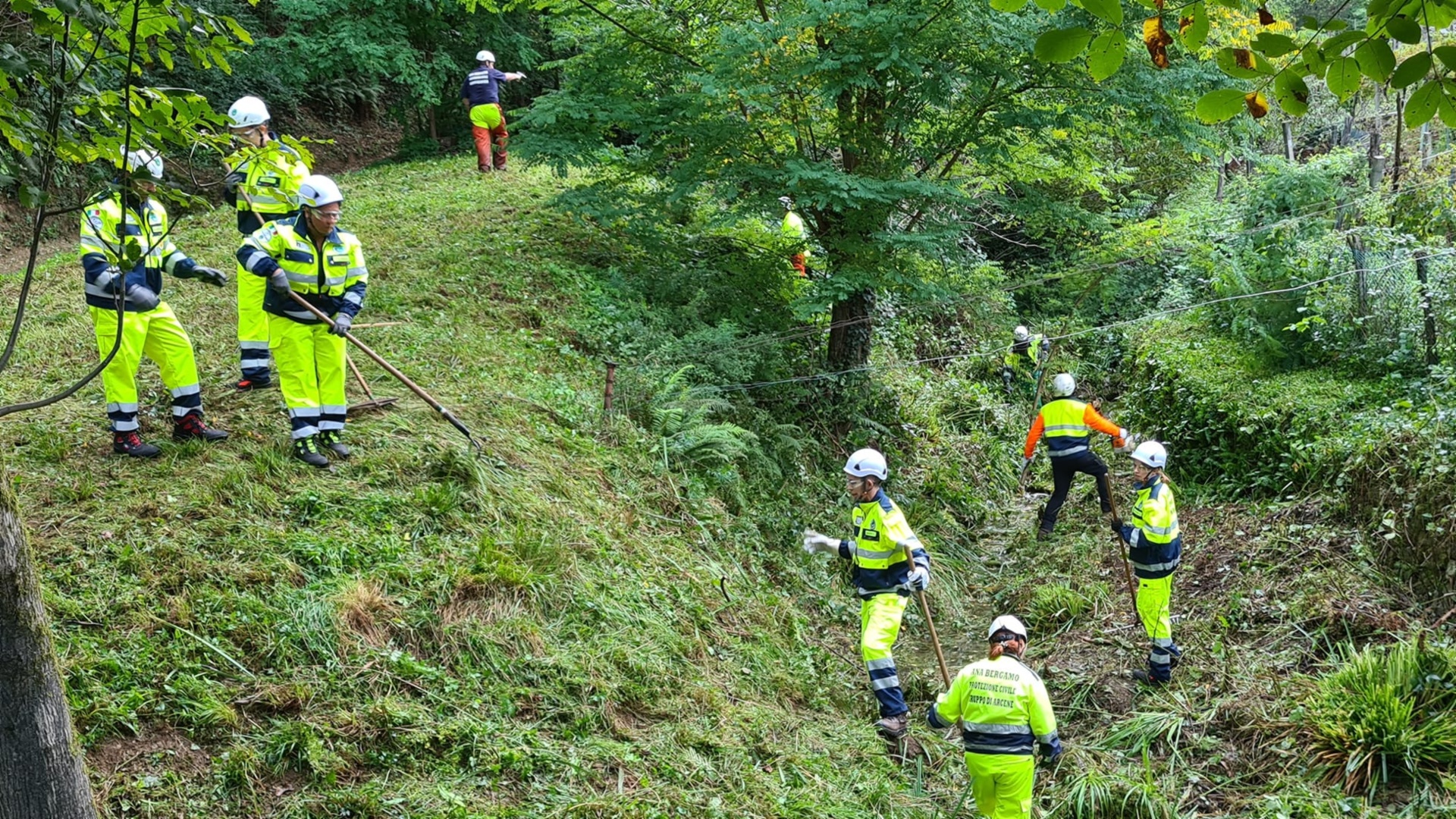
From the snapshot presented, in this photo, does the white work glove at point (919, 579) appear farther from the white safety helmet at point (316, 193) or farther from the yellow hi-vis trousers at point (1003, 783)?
the white safety helmet at point (316, 193)

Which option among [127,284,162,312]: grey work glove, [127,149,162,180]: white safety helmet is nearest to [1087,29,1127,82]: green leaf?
[127,149,162,180]: white safety helmet

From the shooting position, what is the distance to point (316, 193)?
6.73 metres

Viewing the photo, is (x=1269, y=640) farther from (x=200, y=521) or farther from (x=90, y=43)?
(x=90, y=43)

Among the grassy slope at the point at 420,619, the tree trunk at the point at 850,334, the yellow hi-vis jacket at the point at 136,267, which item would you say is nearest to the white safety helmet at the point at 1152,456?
the grassy slope at the point at 420,619

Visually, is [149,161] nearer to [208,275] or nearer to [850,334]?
[208,275]

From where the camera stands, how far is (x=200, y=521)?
5957mm

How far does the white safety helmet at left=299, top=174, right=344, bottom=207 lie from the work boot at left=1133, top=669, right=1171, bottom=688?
730 centimetres

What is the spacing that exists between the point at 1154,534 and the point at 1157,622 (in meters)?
0.71

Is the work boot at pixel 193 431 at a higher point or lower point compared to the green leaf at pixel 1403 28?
lower

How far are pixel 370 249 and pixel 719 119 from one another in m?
4.72

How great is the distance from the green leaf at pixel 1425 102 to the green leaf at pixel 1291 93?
0.82 feet

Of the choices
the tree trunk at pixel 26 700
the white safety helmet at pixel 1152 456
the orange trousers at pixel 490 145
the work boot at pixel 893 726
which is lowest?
the work boot at pixel 893 726

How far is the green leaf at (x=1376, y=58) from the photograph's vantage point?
8.02ft

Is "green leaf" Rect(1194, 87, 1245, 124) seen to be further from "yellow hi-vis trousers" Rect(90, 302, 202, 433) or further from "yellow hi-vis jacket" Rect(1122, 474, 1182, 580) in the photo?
"yellow hi-vis trousers" Rect(90, 302, 202, 433)
